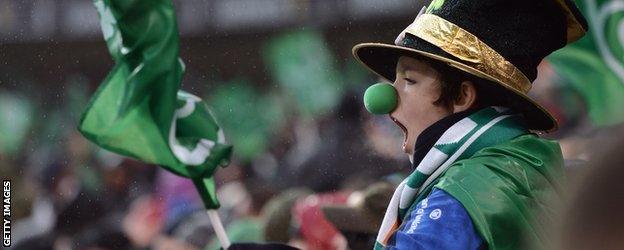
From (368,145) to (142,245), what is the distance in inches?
28.5

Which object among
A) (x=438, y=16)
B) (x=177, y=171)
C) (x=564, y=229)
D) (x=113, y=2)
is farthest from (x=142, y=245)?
(x=564, y=229)

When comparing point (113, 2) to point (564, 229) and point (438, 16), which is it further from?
point (564, 229)

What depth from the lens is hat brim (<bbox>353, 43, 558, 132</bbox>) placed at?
65.2 inches

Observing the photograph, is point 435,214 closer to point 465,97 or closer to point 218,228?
point 465,97

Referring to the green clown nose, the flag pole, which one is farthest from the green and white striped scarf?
the flag pole

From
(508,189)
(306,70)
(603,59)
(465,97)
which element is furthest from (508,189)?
(306,70)

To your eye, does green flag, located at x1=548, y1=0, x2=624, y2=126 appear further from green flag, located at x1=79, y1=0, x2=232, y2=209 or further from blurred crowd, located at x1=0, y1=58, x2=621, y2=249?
green flag, located at x1=79, y1=0, x2=232, y2=209

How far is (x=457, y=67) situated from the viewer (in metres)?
1.65

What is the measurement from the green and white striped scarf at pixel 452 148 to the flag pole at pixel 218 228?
114cm

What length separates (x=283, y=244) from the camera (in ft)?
9.01

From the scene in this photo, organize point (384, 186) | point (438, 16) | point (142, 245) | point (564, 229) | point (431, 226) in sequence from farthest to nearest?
1. point (142, 245)
2. point (384, 186)
3. point (438, 16)
4. point (431, 226)
5. point (564, 229)

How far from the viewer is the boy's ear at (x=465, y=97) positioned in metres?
1.73

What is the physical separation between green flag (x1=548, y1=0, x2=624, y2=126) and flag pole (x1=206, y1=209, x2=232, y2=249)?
3.31 ft

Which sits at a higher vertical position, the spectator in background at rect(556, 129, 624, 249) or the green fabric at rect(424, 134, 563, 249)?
the spectator in background at rect(556, 129, 624, 249)
